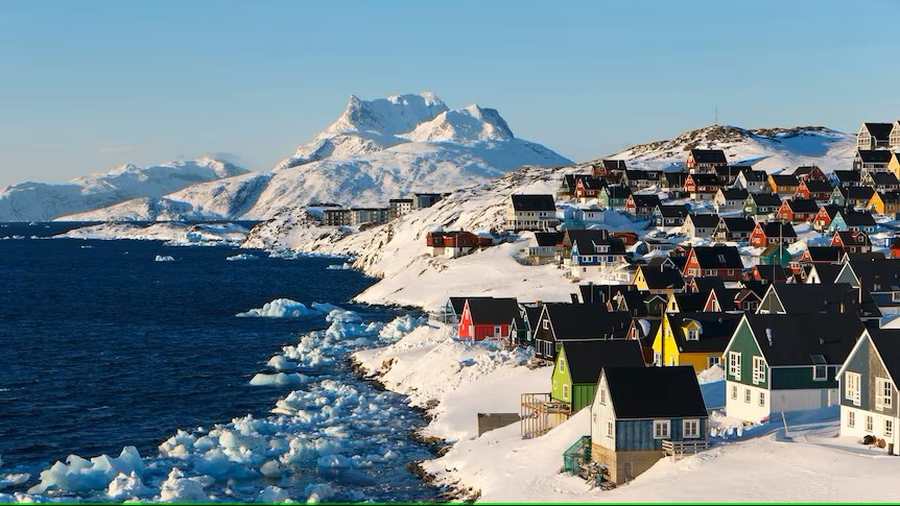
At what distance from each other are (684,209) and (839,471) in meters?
127

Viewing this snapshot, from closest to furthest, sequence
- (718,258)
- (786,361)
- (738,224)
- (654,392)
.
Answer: (654,392), (786,361), (718,258), (738,224)

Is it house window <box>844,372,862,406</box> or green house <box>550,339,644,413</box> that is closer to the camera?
house window <box>844,372,862,406</box>

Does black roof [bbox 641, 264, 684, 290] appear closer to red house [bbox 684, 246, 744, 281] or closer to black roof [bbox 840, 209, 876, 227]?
red house [bbox 684, 246, 744, 281]

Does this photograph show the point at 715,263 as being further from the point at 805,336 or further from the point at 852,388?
the point at 852,388

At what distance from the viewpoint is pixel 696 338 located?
65.9 metres

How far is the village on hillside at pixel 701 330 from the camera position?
156ft

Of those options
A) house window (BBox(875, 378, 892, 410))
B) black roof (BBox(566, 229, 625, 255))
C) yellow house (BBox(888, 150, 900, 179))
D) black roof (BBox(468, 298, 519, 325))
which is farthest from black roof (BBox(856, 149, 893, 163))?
house window (BBox(875, 378, 892, 410))

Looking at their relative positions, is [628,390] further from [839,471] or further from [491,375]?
[491,375]

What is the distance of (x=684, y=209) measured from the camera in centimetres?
16762

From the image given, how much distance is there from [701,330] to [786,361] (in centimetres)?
1264

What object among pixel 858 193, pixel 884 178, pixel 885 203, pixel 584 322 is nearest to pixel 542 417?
pixel 584 322

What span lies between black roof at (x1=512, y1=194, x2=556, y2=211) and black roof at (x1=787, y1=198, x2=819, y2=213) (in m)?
Result: 36.9

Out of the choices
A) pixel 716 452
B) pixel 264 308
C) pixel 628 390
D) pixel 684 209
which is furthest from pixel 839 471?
pixel 684 209

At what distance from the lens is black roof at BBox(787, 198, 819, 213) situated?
156 metres
